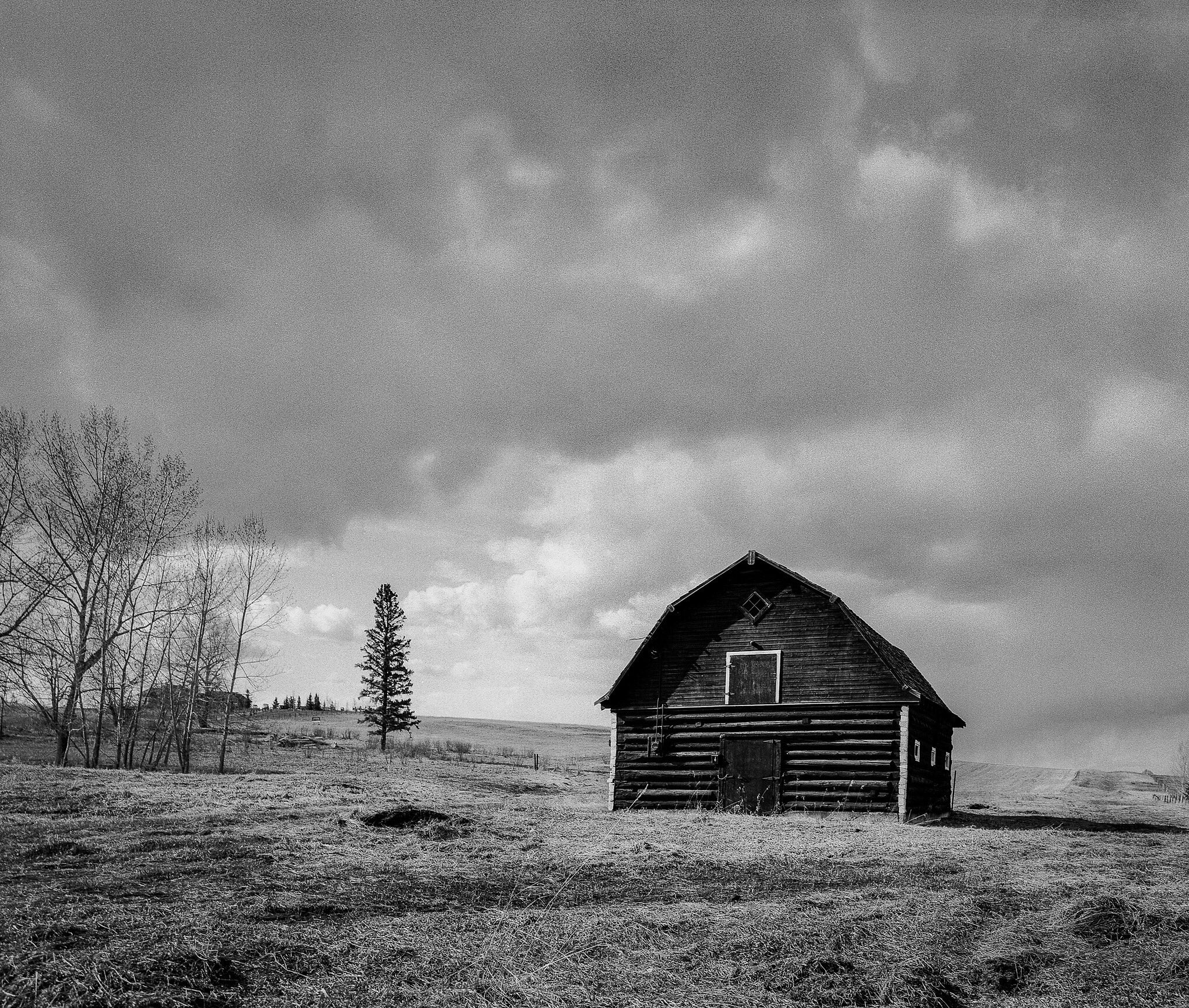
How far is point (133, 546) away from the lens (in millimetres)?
39125

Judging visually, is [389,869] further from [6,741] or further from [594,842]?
[6,741]

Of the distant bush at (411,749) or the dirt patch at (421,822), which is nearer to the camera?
the dirt patch at (421,822)

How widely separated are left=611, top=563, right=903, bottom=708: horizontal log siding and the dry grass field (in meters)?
4.72

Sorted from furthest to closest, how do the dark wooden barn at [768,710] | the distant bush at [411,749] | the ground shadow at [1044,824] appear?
1. the distant bush at [411,749]
2. the ground shadow at [1044,824]
3. the dark wooden barn at [768,710]

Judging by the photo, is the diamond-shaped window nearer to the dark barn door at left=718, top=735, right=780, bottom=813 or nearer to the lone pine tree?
the dark barn door at left=718, top=735, right=780, bottom=813

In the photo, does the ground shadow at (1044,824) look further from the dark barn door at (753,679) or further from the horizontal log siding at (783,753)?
the dark barn door at (753,679)

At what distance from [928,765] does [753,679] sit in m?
6.28

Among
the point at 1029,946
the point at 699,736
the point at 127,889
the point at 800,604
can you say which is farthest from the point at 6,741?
the point at 1029,946

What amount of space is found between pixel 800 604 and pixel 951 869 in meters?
12.4

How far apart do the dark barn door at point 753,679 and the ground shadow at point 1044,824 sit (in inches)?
222

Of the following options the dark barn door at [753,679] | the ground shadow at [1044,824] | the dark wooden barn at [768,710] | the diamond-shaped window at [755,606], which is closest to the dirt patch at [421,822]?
the dark wooden barn at [768,710]

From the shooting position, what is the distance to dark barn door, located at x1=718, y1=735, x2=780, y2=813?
1078 inches

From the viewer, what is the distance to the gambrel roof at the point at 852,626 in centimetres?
2662

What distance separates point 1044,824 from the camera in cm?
3027
